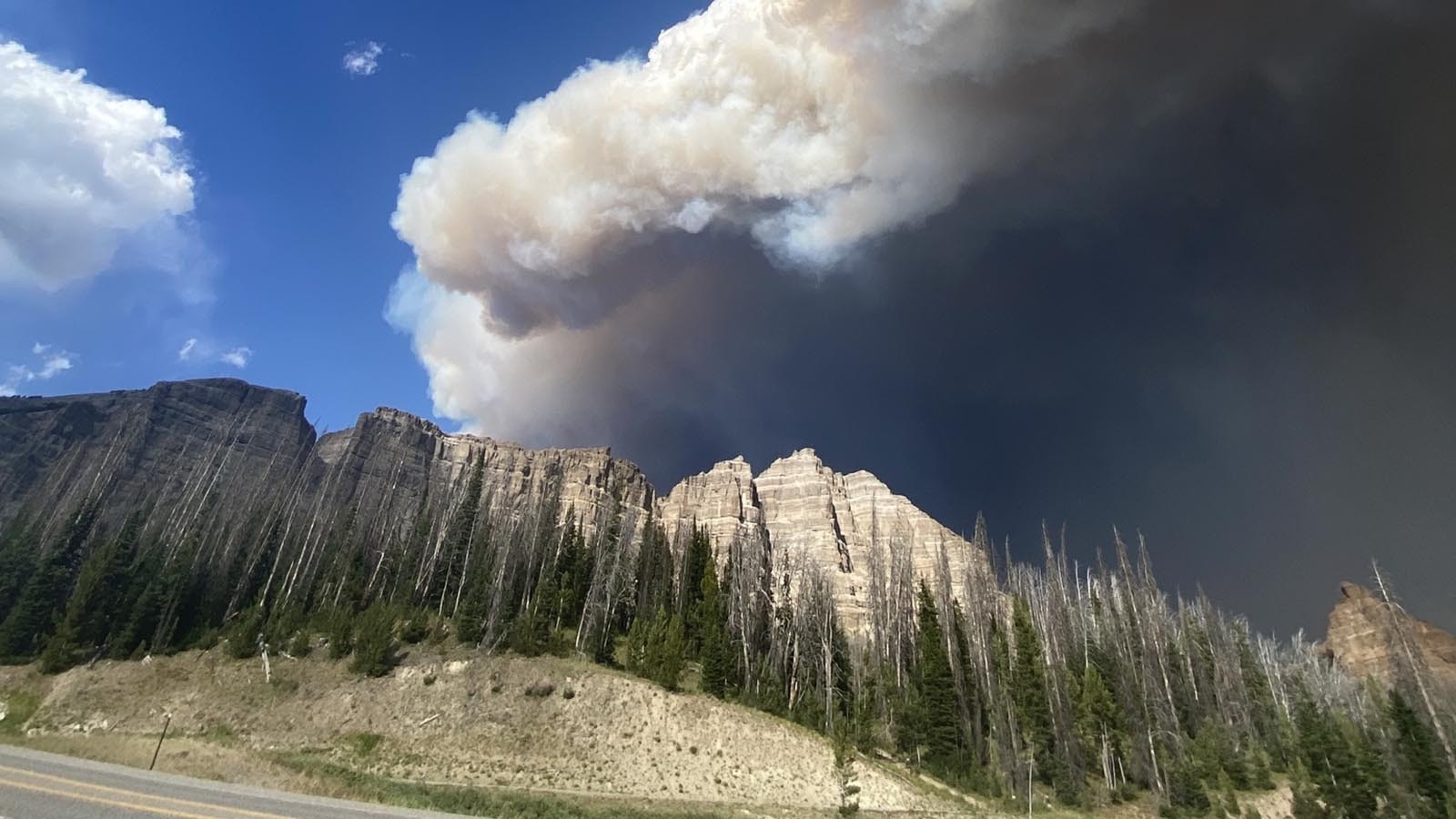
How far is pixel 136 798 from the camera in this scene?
14586mm

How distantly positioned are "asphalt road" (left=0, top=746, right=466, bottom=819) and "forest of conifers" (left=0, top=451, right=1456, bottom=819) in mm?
27101

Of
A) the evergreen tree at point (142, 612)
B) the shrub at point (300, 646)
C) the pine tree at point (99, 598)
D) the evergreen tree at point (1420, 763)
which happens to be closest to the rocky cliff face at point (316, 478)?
the pine tree at point (99, 598)

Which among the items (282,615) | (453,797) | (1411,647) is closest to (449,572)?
(282,615)

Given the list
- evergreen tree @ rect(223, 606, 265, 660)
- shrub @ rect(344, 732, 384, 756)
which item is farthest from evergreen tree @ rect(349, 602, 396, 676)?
evergreen tree @ rect(223, 606, 265, 660)

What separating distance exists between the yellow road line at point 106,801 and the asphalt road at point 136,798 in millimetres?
14

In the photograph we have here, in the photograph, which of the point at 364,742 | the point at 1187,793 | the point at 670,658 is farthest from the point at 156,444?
the point at 1187,793

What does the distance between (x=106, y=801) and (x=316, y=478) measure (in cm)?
18091

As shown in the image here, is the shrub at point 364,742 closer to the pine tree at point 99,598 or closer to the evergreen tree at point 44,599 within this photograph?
the pine tree at point 99,598

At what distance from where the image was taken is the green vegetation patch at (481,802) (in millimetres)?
21062

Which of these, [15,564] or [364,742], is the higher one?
[15,564]

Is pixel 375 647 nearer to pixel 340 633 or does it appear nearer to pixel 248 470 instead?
pixel 340 633

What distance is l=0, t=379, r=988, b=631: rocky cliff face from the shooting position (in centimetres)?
10100

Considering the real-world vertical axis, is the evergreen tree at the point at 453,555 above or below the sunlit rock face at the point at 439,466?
below

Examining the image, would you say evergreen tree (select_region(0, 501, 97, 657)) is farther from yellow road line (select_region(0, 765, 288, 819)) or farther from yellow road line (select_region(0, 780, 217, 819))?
yellow road line (select_region(0, 780, 217, 819))
